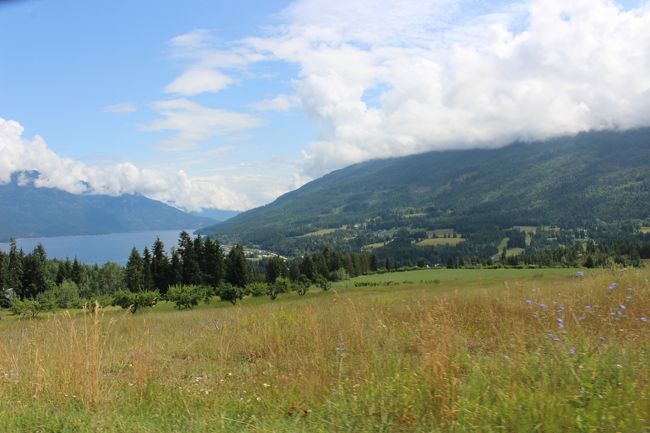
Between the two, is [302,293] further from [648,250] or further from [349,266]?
[648,250]

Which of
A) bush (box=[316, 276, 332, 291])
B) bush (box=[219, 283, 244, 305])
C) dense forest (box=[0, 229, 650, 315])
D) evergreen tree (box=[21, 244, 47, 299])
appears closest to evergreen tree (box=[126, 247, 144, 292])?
dense forest (box=[0, 229, 650, 315])

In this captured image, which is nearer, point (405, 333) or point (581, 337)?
point (581, 337)

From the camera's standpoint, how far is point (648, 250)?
110 meters

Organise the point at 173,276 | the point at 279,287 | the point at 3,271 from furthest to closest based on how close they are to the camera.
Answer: the point at 3,271
the point at 173,276
the point at 279,287

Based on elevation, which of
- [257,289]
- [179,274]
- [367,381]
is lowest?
[257,289]

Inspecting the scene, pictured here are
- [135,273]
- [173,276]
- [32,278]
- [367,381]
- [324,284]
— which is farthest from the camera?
[32,278]

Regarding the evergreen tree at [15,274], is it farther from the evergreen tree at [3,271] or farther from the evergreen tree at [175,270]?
the evergreen tree at [175,270]

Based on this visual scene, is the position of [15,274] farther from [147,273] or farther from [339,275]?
[339,275]

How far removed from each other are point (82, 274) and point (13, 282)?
18.4 m

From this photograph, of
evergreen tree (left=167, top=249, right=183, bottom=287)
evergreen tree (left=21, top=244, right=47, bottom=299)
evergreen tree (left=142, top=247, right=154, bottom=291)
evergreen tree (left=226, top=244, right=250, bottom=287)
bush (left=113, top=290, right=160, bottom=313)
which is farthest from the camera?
evergreen tree (left=21, top=244, right=47, bottom=299)

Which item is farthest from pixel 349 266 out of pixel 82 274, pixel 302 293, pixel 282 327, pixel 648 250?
pixel 282 327

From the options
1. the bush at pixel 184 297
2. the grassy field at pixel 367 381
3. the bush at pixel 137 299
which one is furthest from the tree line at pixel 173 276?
the grassy field at pixel 367 381

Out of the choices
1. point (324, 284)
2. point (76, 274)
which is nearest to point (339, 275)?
point (324, 284)

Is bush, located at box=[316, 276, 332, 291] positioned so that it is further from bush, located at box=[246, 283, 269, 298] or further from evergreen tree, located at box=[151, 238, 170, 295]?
evergreen tree, located at box=[151, 238, 170, 295]
